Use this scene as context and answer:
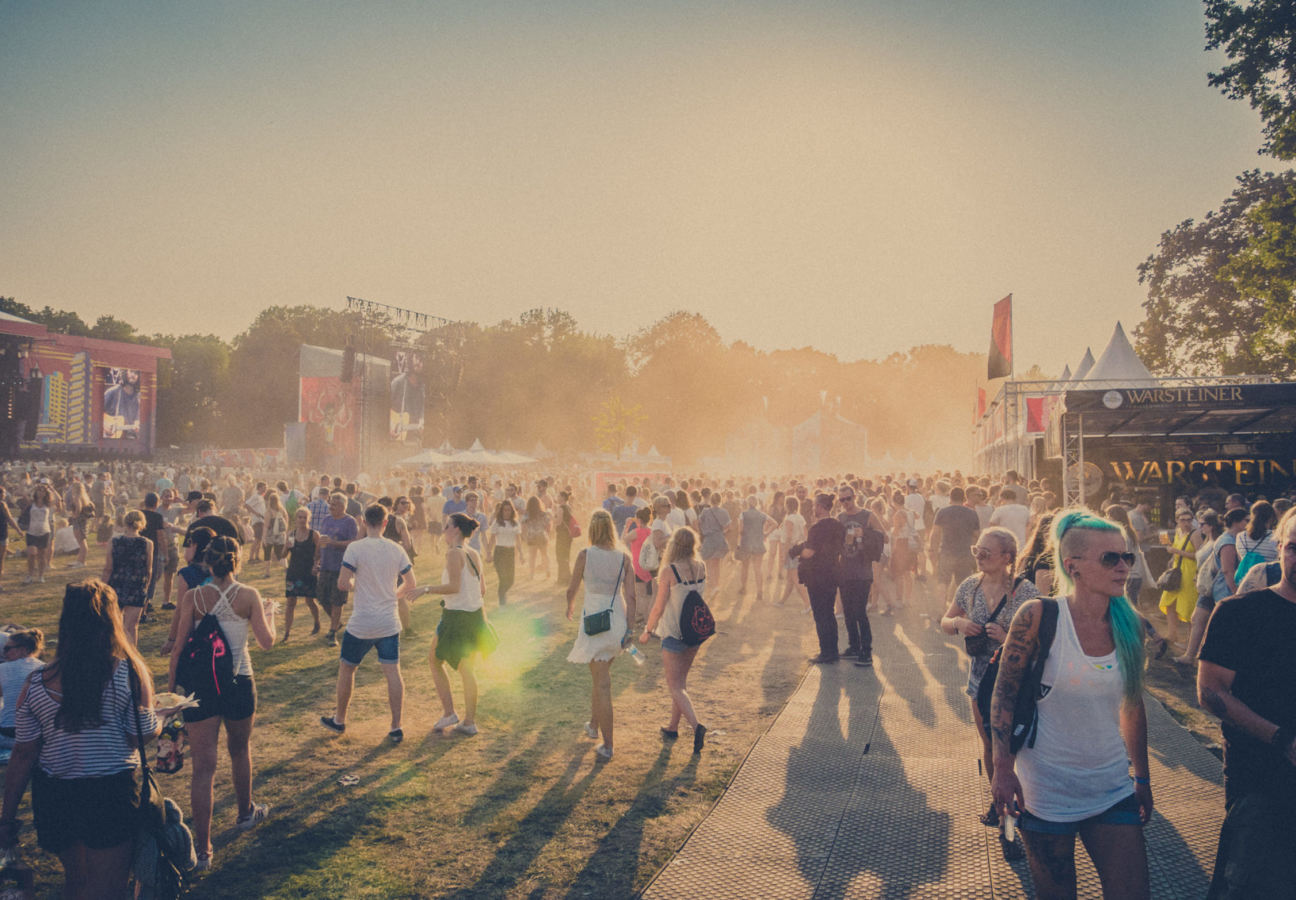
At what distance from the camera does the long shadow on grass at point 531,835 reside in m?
4.05

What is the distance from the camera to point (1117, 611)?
2631 mm

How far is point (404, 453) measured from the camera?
40969 millimetres

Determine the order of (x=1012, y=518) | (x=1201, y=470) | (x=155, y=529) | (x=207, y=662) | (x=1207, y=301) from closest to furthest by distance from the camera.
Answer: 1. (x=207, y=662)
2. (x=1012, y=518)
3. (x=155, y=529)
4. (x=1201, y=470)
5. (x=1207, y=301)

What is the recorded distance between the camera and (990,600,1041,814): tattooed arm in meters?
2.62

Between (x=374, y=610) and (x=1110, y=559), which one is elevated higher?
(x=1110, y=559)

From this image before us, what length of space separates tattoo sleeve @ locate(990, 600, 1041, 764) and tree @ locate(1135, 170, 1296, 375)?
24.7 metres

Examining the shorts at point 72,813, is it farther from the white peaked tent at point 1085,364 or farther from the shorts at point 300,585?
the white peaked tent at point 1085,364

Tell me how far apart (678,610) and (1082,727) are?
3588 mm

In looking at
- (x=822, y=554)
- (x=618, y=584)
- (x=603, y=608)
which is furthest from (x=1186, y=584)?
(x=603, y=608)

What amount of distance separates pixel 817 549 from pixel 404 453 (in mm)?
36237

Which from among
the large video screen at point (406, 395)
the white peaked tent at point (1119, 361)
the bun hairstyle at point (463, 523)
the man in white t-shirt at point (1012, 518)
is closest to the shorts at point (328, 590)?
the bun hairstyle at point (463, 523)

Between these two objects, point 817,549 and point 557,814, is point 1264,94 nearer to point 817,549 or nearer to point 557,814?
point 817,549

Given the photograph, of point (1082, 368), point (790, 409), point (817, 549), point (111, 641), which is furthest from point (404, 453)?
point (790, 409)

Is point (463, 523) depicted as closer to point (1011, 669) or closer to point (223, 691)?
point (223, 691)
